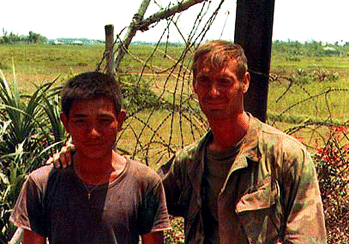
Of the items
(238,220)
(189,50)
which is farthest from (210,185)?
(189,50)

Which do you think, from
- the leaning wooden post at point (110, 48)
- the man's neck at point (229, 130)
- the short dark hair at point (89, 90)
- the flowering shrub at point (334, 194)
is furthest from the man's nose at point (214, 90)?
the flowering shrub at point (334, 194)

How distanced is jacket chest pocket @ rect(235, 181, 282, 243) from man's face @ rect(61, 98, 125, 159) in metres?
0.57

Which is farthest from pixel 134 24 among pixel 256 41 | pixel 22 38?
pixel 22 38

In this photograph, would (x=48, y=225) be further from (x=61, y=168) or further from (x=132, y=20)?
(x=132, y=20)

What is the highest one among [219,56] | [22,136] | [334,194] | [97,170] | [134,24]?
[134,24]

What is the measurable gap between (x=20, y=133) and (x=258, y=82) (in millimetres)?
2407

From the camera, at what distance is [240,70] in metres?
2.05

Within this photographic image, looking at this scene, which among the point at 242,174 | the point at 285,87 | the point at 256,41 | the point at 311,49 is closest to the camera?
the point at 242,174

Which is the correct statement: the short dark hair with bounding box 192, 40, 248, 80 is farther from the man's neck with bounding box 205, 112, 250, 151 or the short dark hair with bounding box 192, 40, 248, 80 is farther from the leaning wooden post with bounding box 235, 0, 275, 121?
the leaning wooden post with bounding box 235, 0, 275, 121

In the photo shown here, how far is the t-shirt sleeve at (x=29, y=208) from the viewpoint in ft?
6.47

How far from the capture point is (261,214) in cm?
205

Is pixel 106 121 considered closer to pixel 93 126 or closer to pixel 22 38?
pixel 93 126

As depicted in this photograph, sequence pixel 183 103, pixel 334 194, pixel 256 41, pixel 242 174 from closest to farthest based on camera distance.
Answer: pixel 242 174
pixel 256 41
pixel 183 103
pixel 334 194

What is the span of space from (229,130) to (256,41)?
2.45 feet
